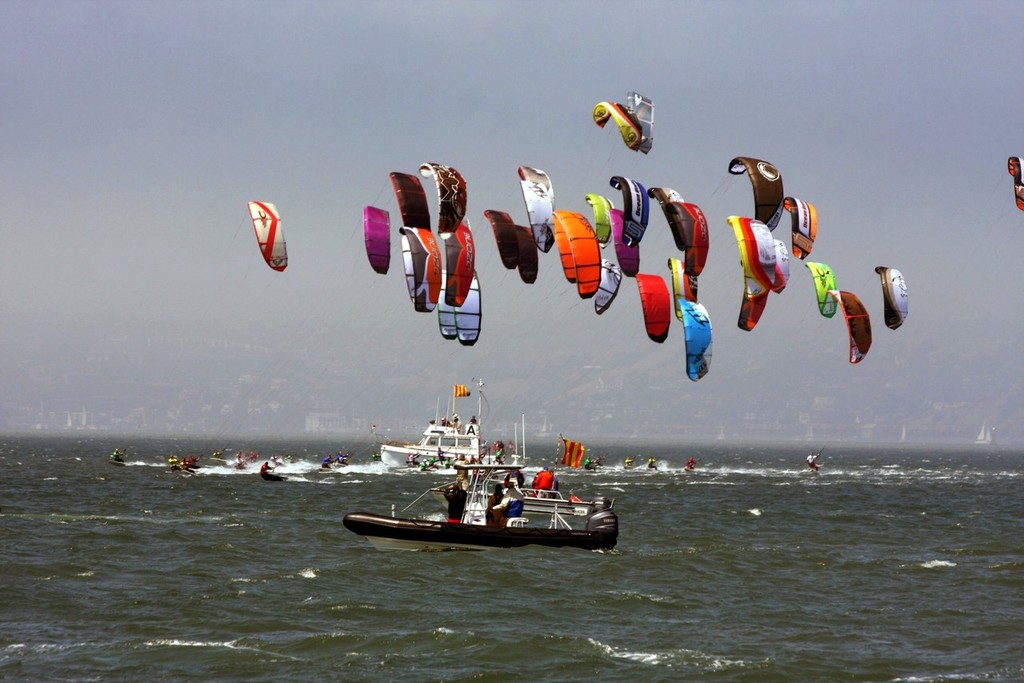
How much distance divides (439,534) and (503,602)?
238 inches

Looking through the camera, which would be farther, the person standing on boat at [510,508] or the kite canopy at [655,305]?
the kite canopy at [655,305]

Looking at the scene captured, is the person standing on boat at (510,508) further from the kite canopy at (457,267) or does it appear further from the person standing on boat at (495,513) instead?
the kite canopy at (457,267)

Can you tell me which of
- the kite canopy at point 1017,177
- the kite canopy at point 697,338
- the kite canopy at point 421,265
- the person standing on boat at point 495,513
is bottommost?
the person standing on boat at point 495,513

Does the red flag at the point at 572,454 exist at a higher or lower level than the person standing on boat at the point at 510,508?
higher

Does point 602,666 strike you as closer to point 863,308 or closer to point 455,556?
point 455,556

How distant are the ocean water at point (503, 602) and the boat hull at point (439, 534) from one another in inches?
15.6

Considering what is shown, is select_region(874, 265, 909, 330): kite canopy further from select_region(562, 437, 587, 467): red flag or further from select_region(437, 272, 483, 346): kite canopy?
select_region(562, 437, 587, 467): red flag

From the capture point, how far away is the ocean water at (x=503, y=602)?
18219 millimetres

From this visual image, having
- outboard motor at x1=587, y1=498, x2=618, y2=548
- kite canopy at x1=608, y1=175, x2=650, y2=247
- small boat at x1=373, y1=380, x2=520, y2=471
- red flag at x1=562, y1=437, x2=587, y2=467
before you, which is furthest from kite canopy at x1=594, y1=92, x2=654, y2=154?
small boat at x1=373, y1=380, x2=520, y2=471

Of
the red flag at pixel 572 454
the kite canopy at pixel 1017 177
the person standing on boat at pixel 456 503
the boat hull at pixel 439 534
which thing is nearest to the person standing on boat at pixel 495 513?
the boat hull at pixel 439 534

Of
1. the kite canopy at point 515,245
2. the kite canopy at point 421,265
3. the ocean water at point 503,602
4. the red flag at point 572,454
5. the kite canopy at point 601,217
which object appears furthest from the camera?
the red flag at point 572,454

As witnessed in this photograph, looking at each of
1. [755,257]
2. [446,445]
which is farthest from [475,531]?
[446,445]

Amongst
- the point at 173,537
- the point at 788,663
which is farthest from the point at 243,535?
the point at 788,663

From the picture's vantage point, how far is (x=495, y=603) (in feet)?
76.7
